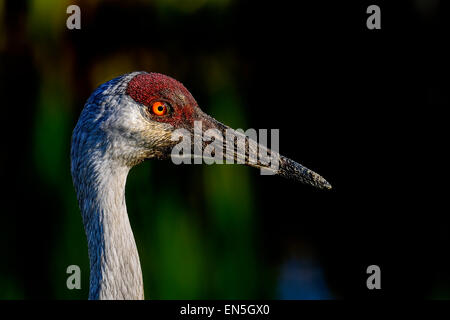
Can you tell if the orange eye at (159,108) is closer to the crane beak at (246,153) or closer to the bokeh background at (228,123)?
A: the crane beak at (246,153)

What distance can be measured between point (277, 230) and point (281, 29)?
1.69m

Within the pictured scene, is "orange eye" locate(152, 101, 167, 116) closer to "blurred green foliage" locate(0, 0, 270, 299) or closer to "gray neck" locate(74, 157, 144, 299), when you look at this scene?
"gray neck" locate(74, 157, 144, 299)

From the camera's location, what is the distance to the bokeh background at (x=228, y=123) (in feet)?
12.3

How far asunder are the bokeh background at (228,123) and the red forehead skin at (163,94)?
5.83 feet

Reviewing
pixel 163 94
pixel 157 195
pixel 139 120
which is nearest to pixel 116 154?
pixel 139 120

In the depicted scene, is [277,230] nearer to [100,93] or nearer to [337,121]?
[337,121]

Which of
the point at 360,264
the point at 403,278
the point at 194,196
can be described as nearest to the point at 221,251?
the point at 194,196

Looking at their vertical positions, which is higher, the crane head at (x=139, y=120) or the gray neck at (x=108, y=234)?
the crane head at (x=139, y=120)

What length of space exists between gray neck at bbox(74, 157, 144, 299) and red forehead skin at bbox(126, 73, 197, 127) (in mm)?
270

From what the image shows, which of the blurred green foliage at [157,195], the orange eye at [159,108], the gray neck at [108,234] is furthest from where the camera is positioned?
the blurred green foliage at [157,195]

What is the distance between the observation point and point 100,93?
198 centimetres

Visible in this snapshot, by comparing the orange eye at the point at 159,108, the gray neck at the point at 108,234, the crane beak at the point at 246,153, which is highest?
the orange eye at the point at 159,108

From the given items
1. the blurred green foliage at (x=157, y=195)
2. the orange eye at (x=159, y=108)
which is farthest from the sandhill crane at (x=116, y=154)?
the blurred green foliage at (x=157, y=195)

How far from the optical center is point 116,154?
194cm
